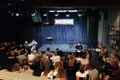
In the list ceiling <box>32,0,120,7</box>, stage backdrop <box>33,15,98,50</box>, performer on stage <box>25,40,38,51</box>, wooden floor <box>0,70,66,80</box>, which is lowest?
wooden floor <box>0,70,66,80</box>

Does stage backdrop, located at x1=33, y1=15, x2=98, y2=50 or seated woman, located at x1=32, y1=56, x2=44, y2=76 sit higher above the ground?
stage backdrop, located at x1=33, y1=15, x2=98, y2=50

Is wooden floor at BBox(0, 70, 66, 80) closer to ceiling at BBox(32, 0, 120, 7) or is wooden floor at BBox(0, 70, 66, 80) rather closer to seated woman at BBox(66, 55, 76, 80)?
seated woman at BBox(66, 55, 76, 80)

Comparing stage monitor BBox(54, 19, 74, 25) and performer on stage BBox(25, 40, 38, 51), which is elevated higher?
stage monitor BBox(54, 19, 74, 25)

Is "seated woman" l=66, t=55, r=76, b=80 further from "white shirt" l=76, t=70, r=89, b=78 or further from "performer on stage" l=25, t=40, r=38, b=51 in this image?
"performer on stage" l=25, t=40, r=38, b=51

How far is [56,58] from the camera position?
372 cm

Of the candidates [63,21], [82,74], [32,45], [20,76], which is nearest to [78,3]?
[63,21]

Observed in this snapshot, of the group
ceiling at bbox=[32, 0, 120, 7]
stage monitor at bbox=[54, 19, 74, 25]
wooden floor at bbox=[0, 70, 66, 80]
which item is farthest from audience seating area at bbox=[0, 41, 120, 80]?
ceiling at bbox=[32, 0, 120, 7]

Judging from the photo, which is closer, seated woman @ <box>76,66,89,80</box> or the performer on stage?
seated woman @ <box>76,66,89,80</box>

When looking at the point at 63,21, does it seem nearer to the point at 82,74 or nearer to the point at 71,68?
the point at 71,68

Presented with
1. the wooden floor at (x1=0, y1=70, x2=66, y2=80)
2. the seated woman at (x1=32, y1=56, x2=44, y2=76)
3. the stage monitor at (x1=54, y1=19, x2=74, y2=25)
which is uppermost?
the stage monitor at (x1=54, y1=19, x2=74, y2=25)

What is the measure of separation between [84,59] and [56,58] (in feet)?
1.27

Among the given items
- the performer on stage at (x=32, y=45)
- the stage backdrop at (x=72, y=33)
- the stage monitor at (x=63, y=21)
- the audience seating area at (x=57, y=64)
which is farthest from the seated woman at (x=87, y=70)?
the performer on stage at (x=32, y=45)

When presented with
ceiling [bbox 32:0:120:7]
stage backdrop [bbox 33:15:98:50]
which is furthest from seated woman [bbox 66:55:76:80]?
ceiling [bbox 32:0:120:7]

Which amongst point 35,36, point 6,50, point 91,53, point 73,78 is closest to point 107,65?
point 91,53
